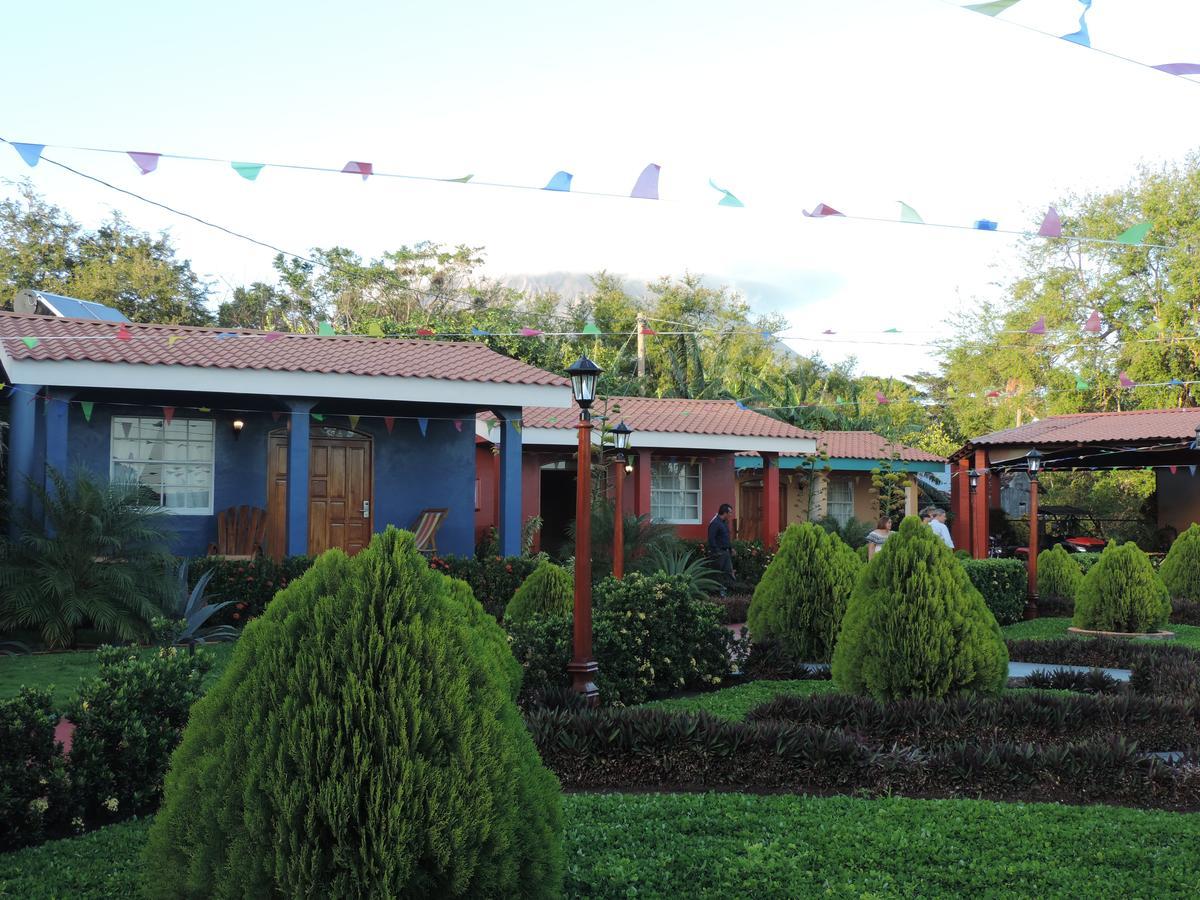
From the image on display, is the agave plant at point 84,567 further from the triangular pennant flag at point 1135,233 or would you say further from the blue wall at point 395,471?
the triangular pennant flag at point 1135,233

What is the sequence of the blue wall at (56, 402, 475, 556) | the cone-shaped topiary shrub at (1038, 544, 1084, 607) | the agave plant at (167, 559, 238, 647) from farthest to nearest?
the cone-shaped topiary shrub at (1038, 544, 1084, 607) < the blue wall at (56, 402, 475, 556) < the agave plant at (167, 559, 238, 647)

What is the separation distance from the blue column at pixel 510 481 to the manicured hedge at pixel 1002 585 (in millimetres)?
6160

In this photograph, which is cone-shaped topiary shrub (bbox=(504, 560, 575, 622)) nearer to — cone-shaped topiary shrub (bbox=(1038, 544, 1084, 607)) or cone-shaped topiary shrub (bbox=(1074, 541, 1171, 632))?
cone-shaped topiary shrub (bbox=(1074, 541, 1171, 632))

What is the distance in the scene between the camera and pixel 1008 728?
21.9ft

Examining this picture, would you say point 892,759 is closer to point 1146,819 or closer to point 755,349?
point 1146,819

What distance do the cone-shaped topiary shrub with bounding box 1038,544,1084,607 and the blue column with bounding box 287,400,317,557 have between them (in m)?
11.2

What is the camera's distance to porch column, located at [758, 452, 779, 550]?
21.0m

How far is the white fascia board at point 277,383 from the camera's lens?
40.7ft

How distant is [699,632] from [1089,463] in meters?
20.9

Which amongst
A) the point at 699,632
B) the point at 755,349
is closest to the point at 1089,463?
the point at 755,349

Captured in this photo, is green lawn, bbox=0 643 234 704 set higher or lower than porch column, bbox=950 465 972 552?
lower

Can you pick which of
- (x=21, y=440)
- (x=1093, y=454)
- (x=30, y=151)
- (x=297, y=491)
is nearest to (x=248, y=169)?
(x=30, y=151)

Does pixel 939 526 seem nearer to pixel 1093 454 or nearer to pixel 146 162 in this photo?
pixel 1093 454

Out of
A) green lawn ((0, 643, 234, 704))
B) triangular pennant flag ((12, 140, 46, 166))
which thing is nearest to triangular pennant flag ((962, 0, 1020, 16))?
triangular pennant flag ((12, 140, 46, 166))
